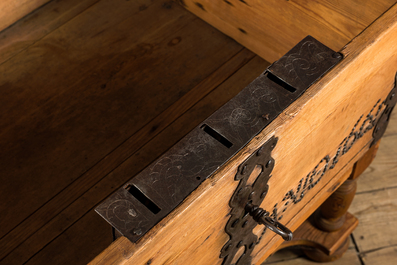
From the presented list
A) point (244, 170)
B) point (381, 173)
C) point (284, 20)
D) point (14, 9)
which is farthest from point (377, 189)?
point (14, 9)

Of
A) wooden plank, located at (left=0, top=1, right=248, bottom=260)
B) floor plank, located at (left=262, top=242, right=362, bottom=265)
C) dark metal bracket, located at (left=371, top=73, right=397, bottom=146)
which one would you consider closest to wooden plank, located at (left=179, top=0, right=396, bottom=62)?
wooden plank, located at (left=0, top=1, right=248, bottom=260)

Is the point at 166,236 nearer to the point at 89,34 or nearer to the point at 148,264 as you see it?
the point at 148,264

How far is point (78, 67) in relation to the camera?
1.14 m

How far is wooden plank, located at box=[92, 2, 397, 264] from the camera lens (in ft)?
1.96

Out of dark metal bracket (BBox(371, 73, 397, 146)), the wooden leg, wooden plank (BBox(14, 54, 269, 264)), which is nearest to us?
wooden plank (BBox(14, 54, 269, 264))

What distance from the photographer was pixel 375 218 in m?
1.77

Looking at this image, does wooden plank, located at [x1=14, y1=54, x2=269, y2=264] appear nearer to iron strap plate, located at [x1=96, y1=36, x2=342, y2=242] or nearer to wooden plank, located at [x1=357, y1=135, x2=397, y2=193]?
iron strap plate, located at [x1=96, y1=36, x2=342, y2=242]

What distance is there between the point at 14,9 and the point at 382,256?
4.92 ft

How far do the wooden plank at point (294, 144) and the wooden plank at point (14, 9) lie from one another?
84 centimetres

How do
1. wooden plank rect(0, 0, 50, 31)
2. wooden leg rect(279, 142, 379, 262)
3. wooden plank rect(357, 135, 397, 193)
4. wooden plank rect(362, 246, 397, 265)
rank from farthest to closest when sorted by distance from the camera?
wooden plank rect(357, 135, 397, 193) < wooden plank rect(362, 246, 397, 265) < wooden leg rect(279, 142, 379, 262) < wooden plank rect(0, 0, 50, 31)

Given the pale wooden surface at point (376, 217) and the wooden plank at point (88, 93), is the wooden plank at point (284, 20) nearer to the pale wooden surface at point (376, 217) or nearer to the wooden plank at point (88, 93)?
the wooden plank at point (88, 93)

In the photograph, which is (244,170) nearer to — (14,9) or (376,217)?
(14,9)

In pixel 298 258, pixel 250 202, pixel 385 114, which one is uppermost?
pixel 250 202

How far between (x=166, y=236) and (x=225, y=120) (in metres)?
0.20
